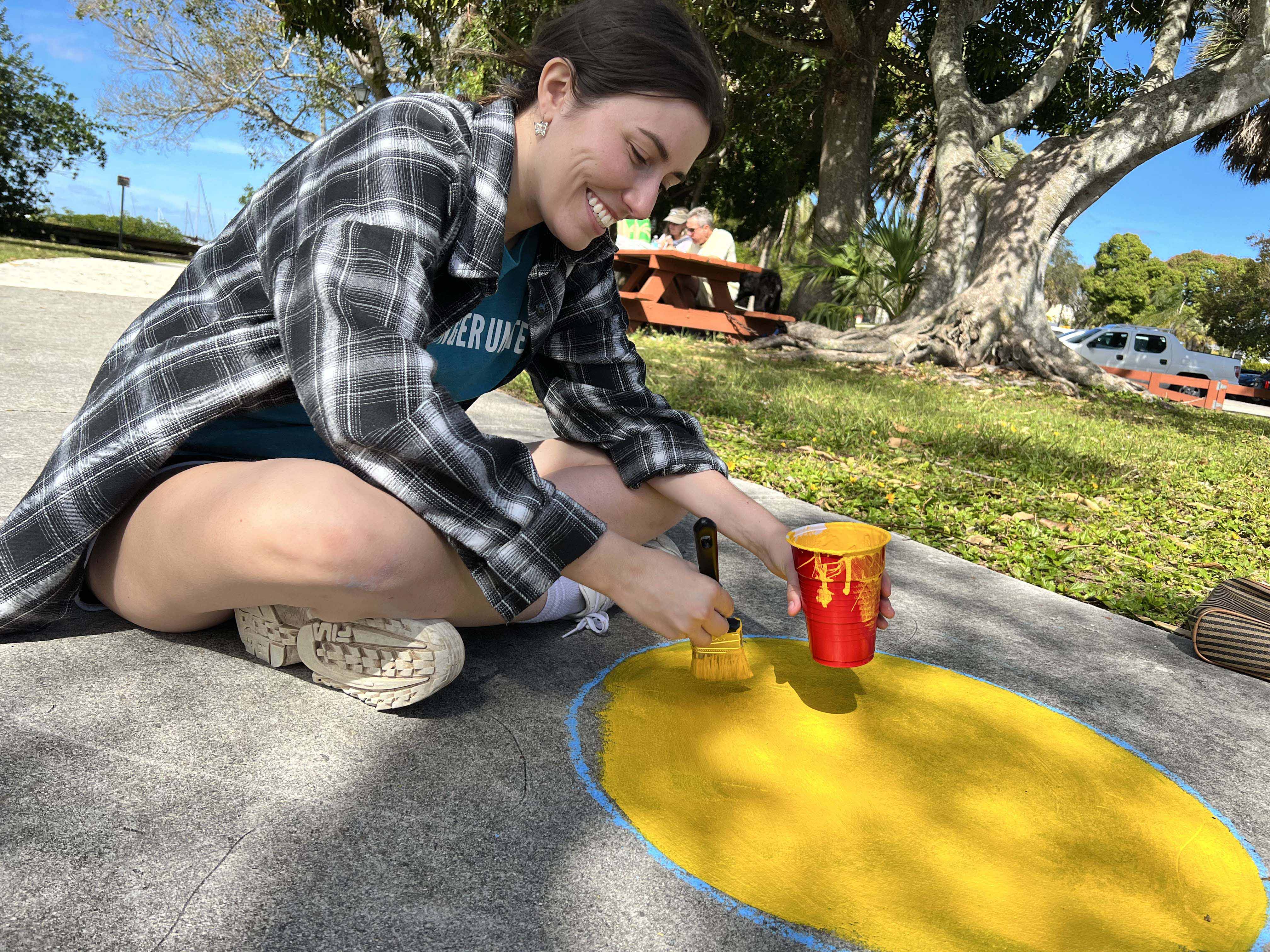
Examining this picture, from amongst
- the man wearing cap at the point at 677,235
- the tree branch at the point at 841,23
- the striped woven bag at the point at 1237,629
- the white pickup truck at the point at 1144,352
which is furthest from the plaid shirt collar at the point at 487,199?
the white pickup truck at the point at 1144,352

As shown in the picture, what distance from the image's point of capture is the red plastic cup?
1448 mm

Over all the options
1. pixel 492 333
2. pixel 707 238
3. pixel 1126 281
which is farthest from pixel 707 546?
pixel 1126 281

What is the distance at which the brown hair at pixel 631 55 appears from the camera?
1494mm

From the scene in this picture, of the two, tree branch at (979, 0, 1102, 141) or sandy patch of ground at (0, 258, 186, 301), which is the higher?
tree branch at (979, 0, 1102, 141)

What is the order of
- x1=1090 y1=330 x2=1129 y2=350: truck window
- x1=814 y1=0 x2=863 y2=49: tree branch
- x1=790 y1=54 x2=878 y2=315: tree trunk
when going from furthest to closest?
x1=1090 y1=330 x2=1129 y2=350: truck window < x1=790 y1=54 x2=878 y2=315: tree trunk < x1=814 y1=0 x2=863 y2=49: tree branch

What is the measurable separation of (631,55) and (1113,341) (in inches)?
708

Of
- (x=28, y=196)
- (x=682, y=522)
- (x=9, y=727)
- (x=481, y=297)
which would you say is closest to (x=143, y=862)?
(x=9, y=727)

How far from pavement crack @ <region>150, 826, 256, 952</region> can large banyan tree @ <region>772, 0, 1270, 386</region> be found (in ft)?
27.8

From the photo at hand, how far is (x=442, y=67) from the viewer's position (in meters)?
13.1

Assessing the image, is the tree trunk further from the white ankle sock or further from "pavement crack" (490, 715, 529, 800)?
"pavement crack" (490, 715, 529, 800)

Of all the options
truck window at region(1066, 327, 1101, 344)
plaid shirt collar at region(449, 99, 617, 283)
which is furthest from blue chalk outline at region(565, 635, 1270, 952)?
truck window at region(1066, 327, 1101, 344)

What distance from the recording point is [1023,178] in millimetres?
9383

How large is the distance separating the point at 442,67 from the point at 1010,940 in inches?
560

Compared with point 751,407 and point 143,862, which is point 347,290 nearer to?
point 143,862
